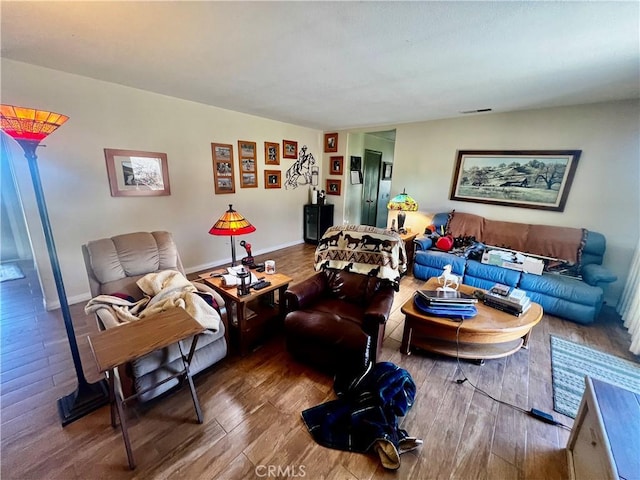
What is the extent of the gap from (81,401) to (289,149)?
14.5 feet

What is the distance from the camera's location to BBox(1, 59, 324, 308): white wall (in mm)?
2465

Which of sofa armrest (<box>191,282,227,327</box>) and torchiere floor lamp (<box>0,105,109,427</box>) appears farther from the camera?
sofa armrest (<box>191,282,227,327</box>)

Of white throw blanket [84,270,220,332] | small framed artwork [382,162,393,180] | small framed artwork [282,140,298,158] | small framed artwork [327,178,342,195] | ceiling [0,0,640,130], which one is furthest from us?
small framed artwork [382,162,393,180]

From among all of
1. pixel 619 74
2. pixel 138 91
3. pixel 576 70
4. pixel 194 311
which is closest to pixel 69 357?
pixel 194 311

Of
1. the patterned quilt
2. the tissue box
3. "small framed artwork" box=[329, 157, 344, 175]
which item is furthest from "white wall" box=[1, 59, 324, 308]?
the tissue box

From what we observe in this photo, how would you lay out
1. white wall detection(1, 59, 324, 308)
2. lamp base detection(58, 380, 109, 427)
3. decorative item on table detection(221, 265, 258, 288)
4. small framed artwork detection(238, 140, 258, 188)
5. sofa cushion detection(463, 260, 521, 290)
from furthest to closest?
small framed artwork detection(238, 140, 258, 188), sofa cushion detection(463, 260, 521, 290), white wall detection(1, 59, 324, 308), decorative item on table detection(221, 265, 258, 288), lamp base detection(58, 380, 109, 427)

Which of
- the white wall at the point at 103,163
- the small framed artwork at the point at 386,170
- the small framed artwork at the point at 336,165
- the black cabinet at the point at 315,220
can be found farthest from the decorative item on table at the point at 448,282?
the small framed artwork at the point at 386,170

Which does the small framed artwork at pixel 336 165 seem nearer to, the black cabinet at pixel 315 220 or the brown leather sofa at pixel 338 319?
the black cabinet at pixel 315 220

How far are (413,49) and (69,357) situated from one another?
143 inches

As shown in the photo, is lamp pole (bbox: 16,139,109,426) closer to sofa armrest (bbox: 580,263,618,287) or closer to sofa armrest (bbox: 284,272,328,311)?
sofa armrest (bbox: 284,272,328,311)

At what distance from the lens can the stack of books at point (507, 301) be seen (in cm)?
212

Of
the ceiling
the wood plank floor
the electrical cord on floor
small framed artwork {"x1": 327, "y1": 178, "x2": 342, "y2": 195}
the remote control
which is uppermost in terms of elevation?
the ceiling

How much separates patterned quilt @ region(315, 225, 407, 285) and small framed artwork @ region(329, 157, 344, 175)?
10.8 feet

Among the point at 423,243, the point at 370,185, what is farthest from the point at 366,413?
the point at 370,185
